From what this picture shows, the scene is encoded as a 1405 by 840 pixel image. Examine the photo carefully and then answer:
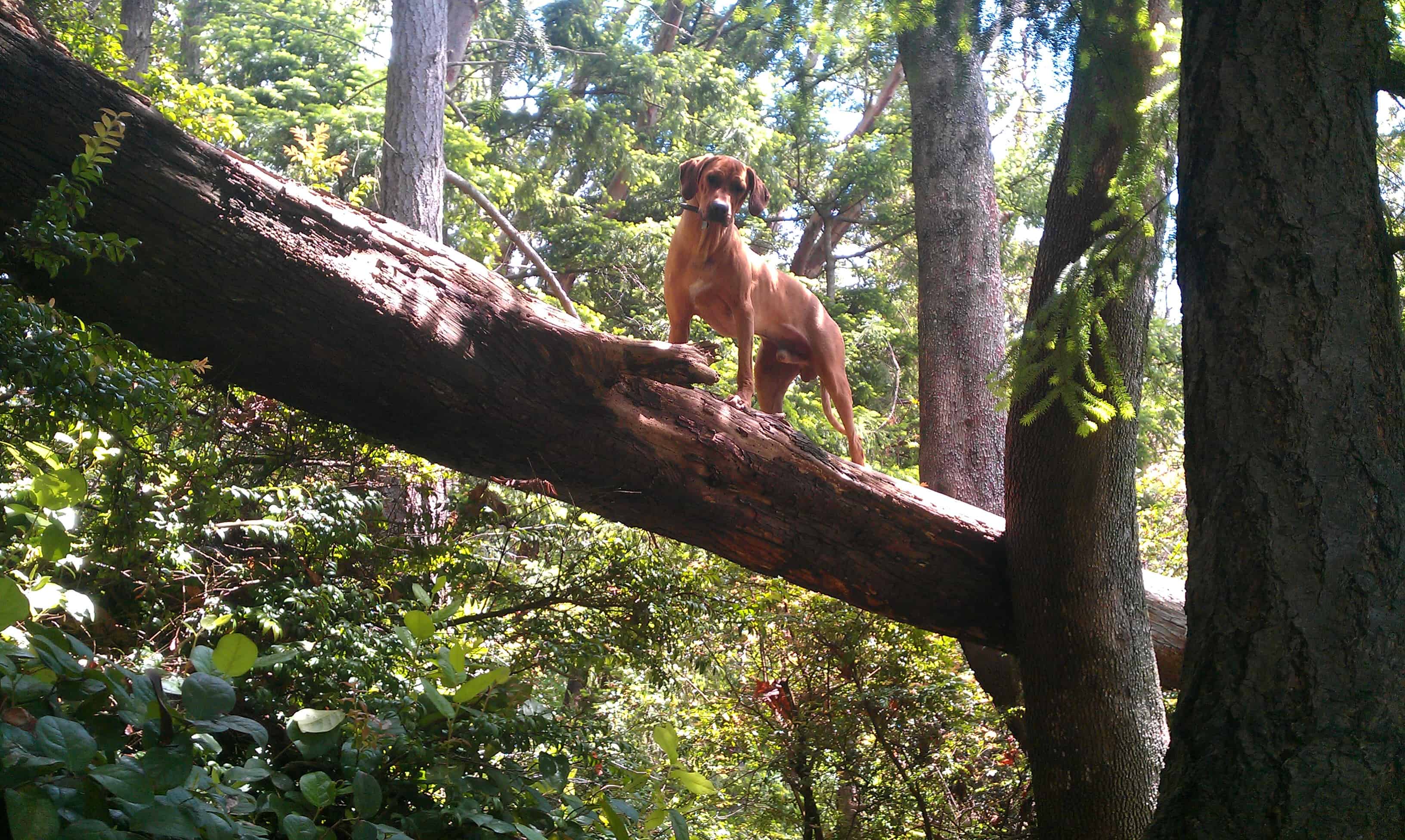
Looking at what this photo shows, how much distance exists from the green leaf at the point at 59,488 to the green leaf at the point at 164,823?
1.15 meters

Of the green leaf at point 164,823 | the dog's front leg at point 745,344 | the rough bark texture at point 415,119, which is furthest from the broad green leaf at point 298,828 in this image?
the rough bark texture at point 415,119

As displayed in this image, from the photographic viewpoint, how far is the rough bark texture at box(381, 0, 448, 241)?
315 inches

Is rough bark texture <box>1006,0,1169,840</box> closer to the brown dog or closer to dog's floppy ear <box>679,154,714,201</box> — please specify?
the brown dog

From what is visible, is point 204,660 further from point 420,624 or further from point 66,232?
point 66,232

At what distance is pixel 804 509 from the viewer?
4.34 m

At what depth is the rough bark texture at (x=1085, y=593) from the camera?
4109mm

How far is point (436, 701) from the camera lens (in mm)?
2346

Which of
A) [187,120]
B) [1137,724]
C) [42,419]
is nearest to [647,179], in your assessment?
[187,120]

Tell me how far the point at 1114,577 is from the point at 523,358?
2.87 metres

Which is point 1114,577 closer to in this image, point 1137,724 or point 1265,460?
point 1137,724

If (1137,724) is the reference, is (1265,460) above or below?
above

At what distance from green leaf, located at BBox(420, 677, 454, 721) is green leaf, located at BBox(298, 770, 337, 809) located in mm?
316

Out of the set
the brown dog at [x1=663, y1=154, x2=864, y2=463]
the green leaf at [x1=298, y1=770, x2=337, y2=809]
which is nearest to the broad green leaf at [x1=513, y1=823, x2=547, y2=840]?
the green leaf at [x1=298, y1=770, x2=337, y2=809]

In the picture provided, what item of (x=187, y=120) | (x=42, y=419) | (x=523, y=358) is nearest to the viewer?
(x=42, y=419)
